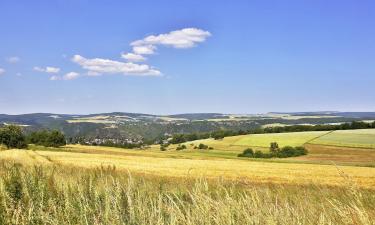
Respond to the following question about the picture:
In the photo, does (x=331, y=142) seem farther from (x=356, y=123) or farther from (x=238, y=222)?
(x=238, y=222)

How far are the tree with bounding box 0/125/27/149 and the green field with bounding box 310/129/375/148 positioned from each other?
2509 inches

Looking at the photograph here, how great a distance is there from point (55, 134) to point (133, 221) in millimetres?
109664

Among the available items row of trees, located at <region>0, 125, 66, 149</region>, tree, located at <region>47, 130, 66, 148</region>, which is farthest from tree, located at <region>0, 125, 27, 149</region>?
tree, located at <region>47, 130, 66, 148</region>

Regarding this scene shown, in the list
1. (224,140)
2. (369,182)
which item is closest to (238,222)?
(369,182)

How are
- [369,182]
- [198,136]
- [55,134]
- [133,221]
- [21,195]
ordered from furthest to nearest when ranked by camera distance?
[198,136]
[55,134]
[369,182]
[21,195]
[133,221]

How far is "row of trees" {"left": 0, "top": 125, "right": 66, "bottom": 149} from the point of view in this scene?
98.5 metres

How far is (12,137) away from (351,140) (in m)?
72.0

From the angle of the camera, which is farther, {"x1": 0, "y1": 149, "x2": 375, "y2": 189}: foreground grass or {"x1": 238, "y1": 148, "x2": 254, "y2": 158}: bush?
{"x1": 238, "y1": 148, "x2": 254, "y2": 158}: bush

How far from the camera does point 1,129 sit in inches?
4026

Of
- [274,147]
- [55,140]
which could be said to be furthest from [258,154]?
[55,140]

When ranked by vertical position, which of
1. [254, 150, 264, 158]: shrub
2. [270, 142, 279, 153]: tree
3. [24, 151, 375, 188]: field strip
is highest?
[24, 151, 375, 188]: field strip

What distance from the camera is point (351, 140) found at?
101 metres

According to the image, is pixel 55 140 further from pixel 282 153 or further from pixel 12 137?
pixel 282 153

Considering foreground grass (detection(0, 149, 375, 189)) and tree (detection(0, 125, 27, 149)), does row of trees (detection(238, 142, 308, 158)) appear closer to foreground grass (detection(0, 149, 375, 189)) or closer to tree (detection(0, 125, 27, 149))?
foreground grass (detection(0, 149, 375, 189))
